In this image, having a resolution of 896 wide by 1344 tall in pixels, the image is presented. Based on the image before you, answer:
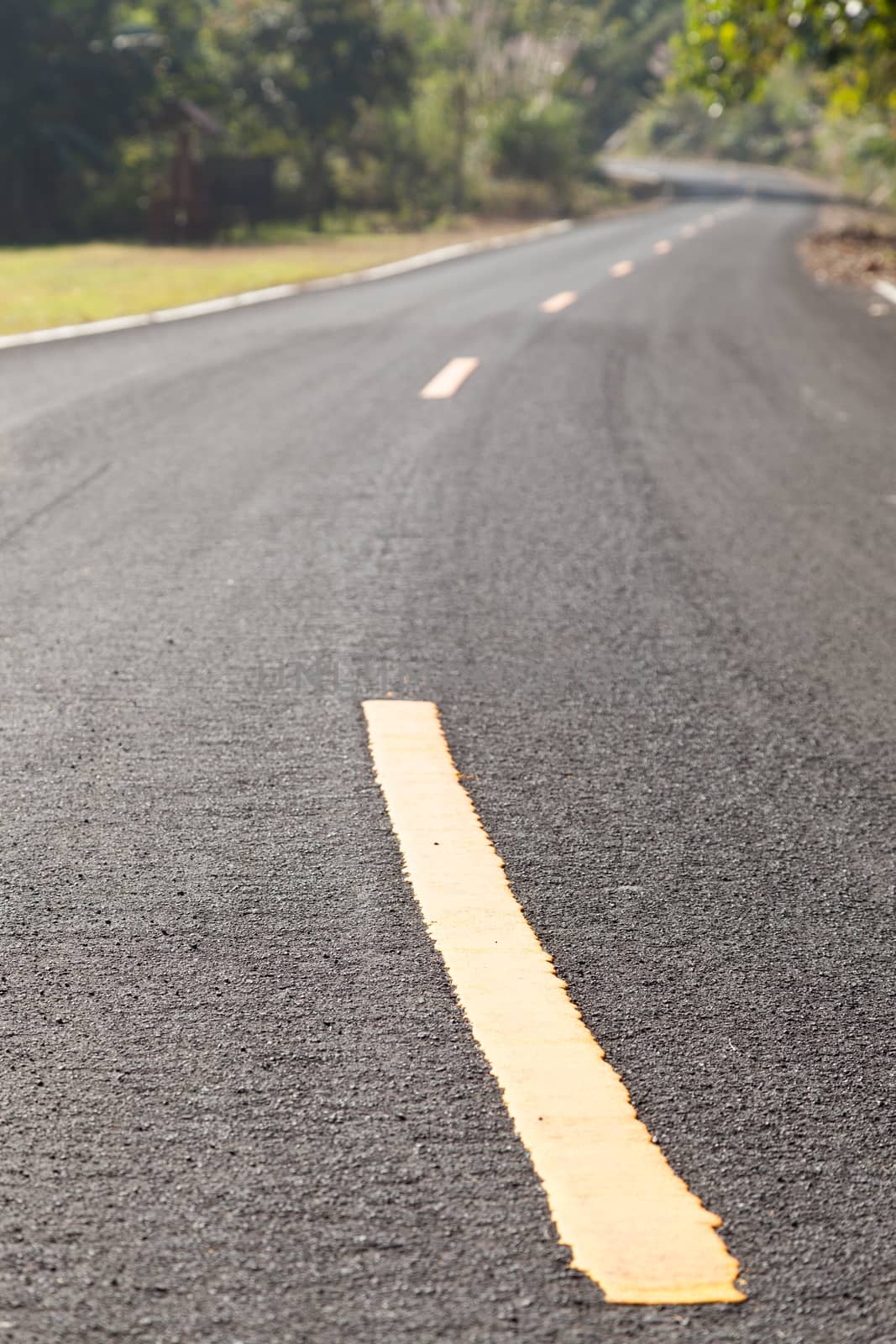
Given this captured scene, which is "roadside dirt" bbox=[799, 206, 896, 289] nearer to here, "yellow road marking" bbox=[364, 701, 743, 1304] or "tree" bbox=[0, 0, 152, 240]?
"tree" bbox=[0, 0, 152, 240]

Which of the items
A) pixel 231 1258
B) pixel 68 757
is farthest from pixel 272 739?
pixel 231 1258

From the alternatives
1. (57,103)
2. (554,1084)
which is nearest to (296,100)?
(57,103)

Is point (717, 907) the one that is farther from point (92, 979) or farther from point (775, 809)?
point (92, 979)

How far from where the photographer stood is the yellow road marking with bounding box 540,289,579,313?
13.8 meters

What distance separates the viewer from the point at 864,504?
6.02 metres

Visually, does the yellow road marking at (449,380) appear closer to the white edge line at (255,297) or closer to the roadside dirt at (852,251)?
the white edge line at (255,297)

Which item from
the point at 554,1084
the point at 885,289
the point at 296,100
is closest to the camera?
the point at 554,1084

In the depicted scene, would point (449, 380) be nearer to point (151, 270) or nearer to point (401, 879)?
point (401, 879)

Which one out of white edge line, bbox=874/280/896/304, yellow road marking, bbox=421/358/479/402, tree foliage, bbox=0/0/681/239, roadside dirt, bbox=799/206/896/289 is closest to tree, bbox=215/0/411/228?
tree foliage, bbox=0/0/681/239

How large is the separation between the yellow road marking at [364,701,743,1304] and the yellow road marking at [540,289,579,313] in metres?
11.4

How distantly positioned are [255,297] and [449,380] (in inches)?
274

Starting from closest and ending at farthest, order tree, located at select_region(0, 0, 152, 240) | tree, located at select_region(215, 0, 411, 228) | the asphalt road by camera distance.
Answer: the asphalt road
tree, located at select_region(0, 0, 152, 240)
tree, located at select_region(215, 0, 411, 228)

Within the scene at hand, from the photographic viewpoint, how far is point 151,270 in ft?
61.7

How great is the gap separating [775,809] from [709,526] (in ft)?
8.61
